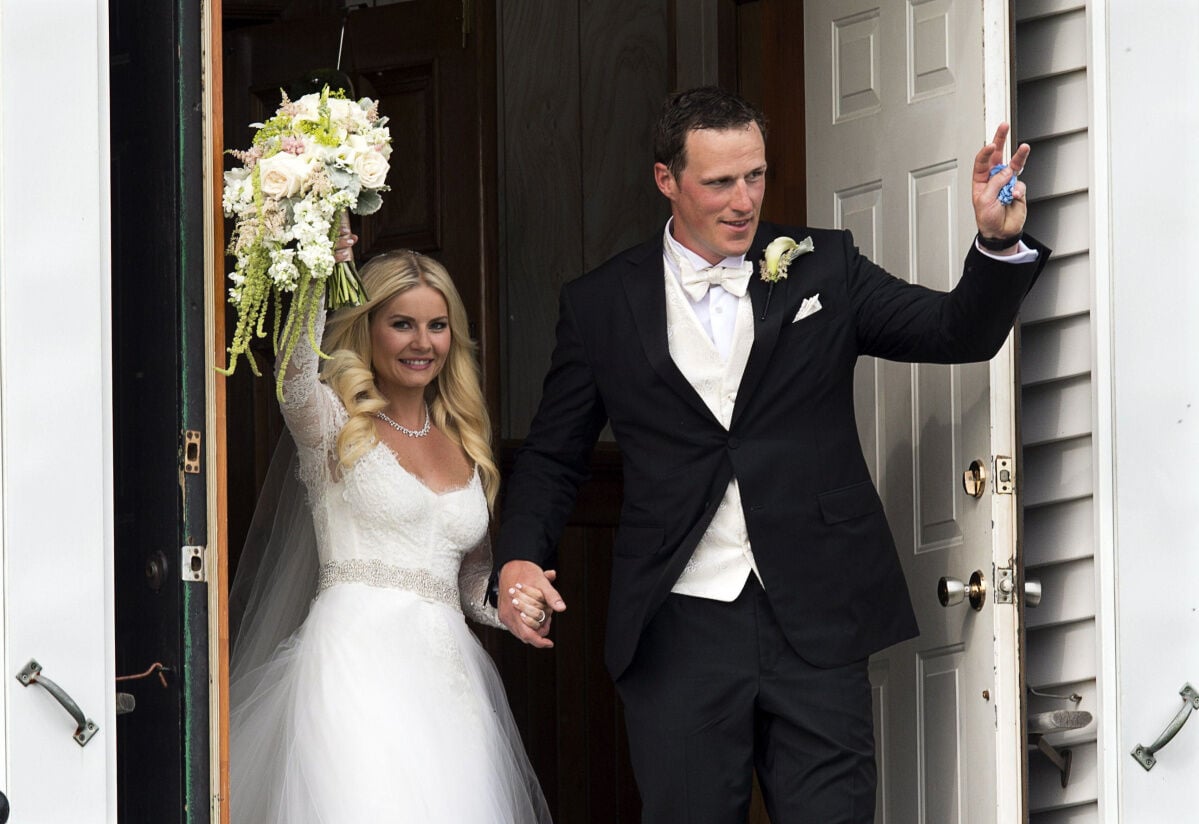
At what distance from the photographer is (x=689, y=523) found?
3830 millimetres

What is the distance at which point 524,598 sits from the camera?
3.84 metres

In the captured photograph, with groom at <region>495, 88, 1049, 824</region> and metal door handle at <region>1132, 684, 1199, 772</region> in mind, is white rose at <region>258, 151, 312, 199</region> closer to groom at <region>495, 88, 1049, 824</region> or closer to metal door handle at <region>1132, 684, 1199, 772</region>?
groom at <region>495, 88, 1049, 824</region>

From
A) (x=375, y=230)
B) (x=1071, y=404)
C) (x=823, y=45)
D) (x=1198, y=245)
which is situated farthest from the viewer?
(x=375, y=230)

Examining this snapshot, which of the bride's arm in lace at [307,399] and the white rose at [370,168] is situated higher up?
the white rose at [370,168]

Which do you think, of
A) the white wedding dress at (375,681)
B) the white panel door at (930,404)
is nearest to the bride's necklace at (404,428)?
the white wedding dress at (375,681)

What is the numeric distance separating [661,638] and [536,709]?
2088 mm

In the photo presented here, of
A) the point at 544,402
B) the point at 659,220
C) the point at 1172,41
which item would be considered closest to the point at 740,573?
the point at 544,402

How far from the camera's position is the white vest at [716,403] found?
384 cm

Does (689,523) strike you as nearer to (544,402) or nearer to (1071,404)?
(544,402)

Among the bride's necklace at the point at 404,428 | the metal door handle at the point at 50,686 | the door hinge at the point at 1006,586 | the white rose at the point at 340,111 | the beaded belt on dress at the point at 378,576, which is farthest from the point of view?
the bride's necklace at the point at 404,428

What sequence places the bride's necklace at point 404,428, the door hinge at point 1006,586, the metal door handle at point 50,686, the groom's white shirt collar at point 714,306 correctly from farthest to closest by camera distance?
the bride's necklace at point 404,428 < the groom's white shirt collar at point 714,306 < the door hinge at point 1006,586 < the metal door handle at point 50,686

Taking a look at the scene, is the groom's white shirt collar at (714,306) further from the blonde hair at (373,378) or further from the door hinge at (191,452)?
the door hinge at (191,452)

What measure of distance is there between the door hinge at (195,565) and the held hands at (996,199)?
5.36ft

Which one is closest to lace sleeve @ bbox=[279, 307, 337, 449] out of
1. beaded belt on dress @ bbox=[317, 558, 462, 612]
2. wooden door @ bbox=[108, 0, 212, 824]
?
beaded belt on dress @ bbox=[317, 558, 462, 612]
